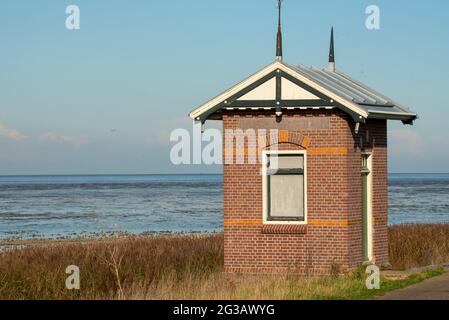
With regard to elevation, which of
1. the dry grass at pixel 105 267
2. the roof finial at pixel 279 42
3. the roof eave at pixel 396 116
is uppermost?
the roof finial at pixel 279 42

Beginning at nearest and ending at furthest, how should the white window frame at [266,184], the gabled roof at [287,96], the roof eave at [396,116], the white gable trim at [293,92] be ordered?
Result: the gabled roof at [287,96]
the white gable trim at [293,92]
the white window frame at [266,184]
the roof eave at [396,116]

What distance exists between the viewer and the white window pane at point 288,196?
24812 millimetres

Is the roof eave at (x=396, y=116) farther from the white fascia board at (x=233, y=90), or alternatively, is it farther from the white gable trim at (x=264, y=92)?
the white fascia board at (x=233, y=90)

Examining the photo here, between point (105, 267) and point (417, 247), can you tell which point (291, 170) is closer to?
point (105, 267)

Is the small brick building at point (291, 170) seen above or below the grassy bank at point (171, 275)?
above

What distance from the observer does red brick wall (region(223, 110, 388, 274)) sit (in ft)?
80.0

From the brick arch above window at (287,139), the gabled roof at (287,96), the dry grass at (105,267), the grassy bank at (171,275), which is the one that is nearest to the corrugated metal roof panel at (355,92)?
the gabled roof at (287,96)

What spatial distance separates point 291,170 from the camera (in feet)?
81.3

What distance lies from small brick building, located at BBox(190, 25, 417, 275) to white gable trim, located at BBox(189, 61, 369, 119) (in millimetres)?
23

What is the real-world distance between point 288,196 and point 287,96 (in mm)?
2367

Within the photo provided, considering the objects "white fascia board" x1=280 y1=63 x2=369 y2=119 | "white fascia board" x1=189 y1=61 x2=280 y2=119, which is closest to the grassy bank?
"white fascia board" x1=280 y1=63 x2=369 y2=119

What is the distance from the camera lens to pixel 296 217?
24.8m

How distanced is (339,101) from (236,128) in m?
2.68
